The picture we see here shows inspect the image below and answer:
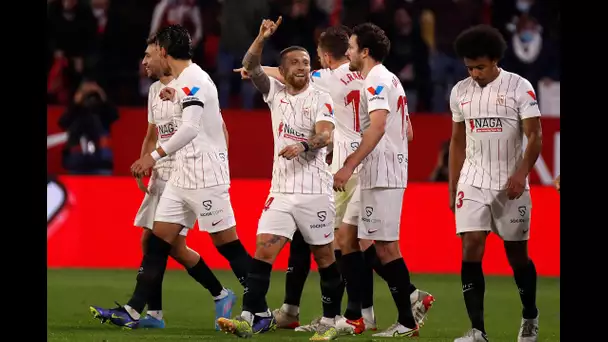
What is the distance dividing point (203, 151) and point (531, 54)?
347 inches

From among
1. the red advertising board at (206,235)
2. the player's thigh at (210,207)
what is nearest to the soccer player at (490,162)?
the player's thigh at (210,207)

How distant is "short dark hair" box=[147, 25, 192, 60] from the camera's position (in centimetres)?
789

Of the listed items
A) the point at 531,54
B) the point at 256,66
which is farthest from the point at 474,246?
the point at 531,54

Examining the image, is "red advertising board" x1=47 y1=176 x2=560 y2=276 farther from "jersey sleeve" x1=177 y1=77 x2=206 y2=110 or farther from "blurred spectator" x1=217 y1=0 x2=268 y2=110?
"jersey sleeve" x1=177 y1=77 x2=206 y2=110

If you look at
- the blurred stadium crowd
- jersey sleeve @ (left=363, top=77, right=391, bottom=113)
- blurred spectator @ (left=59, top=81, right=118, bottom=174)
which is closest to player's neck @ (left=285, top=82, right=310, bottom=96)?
jersey sleeve @ (left=363, top=77, right=391, bottom=113)

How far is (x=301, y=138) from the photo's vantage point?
7.41m

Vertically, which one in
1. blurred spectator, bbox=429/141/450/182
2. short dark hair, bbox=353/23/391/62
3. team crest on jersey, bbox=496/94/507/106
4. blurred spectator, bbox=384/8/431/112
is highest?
blurred spectator, bbox=384/8/431/112

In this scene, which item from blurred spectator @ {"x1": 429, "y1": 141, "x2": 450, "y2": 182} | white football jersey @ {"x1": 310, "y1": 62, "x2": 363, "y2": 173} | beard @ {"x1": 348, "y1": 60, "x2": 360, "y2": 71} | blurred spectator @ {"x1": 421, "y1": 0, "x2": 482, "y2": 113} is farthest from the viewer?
blurred spectator @ {"x1": 421, "y1": 0, "x2": 482, "y2": 113}

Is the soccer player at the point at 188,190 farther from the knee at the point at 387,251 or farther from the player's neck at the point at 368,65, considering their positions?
the player's neck at the point at 368,65

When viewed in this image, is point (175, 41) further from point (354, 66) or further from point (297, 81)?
point (354, 66)

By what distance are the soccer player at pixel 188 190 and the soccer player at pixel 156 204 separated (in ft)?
0.30

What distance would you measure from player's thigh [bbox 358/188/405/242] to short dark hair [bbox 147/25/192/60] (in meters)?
1.68
